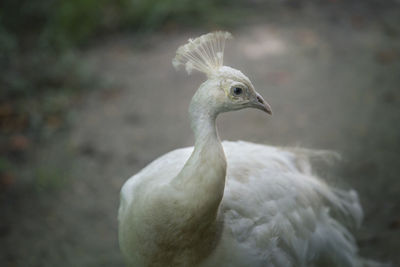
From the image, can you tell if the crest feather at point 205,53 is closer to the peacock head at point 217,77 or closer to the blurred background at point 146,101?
the peacock head at point 217,77

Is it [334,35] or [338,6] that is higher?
[338,6]

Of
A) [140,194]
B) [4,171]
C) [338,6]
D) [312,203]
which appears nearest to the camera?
[140,194]

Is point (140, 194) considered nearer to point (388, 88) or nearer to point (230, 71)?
point (230, 71)

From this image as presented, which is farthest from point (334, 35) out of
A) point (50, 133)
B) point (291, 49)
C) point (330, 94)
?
point (50, 133)

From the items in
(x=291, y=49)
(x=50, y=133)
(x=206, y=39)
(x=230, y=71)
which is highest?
(x=291, y=49)

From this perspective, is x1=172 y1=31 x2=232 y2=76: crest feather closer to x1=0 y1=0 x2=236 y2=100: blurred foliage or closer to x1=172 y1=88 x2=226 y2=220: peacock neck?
x1=172 y1=88 x2=226 y2=220: peacock neck

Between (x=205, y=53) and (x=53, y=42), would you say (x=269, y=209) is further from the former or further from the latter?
(x=53, y=42)

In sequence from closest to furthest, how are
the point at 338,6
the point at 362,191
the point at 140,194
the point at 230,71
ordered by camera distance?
the point at 230,71 < the point at 140,194 < the point at 362,191 < the point at 338,6

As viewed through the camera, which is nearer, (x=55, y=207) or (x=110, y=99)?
(x=55, y=207)

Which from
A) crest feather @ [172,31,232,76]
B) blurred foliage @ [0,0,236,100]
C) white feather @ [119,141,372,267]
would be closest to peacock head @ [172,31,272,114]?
crest feather @ [172,31,232,76]

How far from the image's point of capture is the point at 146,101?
5.02 metres

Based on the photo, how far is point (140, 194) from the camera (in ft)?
6.72

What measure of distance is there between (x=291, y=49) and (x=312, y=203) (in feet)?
11.0

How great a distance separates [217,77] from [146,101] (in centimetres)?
323
